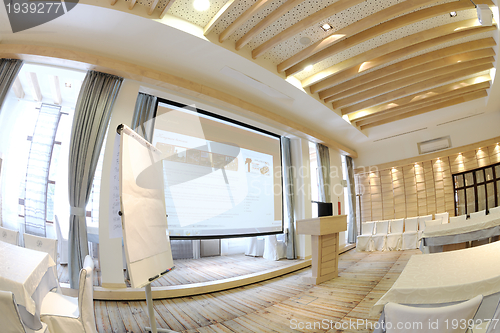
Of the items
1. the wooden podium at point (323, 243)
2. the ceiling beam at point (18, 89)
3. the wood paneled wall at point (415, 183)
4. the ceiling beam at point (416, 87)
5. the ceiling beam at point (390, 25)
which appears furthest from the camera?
the wood paneled wall at point (415, 183)

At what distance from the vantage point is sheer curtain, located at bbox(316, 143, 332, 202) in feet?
21.8

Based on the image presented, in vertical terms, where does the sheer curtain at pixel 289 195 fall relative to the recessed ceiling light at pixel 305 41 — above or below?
below

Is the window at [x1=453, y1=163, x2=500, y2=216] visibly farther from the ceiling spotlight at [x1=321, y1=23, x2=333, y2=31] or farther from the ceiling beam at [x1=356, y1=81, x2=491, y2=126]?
the ceiling spotlight at [x1=321, y1=23, x2=333, y2=31]

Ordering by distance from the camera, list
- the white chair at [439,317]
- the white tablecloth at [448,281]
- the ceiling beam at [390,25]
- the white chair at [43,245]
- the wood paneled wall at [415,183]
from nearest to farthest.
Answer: the white chair at [439,317]
the white tablecloth at [448,281]
the white chair at [43,245]
the ceiling beam at [390,25]
the wood paneled wall at [415,183]

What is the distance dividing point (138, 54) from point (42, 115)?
2.63m

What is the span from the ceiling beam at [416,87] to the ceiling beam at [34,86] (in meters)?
6.25

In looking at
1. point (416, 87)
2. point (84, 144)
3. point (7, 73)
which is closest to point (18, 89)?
point (7, 73)

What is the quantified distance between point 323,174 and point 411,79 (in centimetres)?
316

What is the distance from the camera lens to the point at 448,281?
971 millimetres

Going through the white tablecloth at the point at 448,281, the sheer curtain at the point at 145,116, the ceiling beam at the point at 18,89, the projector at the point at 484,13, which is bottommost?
the white tablecloth at the point at 448,281

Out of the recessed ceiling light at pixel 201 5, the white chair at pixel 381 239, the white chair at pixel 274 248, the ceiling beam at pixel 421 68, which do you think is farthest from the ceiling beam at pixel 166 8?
the white chair at pixel 381 239

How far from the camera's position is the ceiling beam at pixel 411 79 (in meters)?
4.09

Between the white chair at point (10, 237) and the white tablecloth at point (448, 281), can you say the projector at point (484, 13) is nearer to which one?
the white tablecloth at point (448, 281)

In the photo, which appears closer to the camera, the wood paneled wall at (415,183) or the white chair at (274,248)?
the white chair at (274,248)
